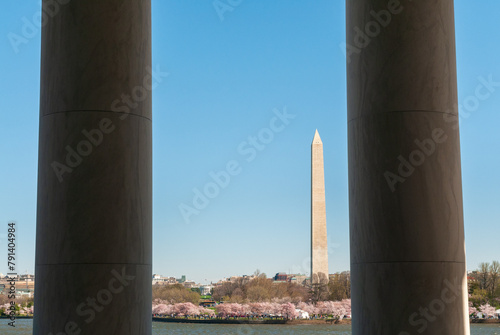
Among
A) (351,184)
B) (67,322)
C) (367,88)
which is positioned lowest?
(67,322)

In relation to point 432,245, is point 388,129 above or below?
above

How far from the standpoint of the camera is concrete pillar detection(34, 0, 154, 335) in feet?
87.1

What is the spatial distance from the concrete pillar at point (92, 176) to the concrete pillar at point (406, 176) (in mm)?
8727

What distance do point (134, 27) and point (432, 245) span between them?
14.6m

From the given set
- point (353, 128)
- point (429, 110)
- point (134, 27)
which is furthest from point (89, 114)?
point (429, 110)

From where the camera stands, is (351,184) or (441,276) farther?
(351,184)

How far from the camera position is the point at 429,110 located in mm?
27250

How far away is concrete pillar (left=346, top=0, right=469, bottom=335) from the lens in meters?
26.5

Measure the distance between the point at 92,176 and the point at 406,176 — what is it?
1201cm

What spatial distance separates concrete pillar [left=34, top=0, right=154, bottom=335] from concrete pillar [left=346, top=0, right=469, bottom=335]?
28.6 feet

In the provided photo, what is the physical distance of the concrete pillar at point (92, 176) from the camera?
26.5 meters

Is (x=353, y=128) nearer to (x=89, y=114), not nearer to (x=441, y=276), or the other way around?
(x=441, y=276)

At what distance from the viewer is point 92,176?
88.5 feet

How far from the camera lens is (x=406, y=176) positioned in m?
27.0
